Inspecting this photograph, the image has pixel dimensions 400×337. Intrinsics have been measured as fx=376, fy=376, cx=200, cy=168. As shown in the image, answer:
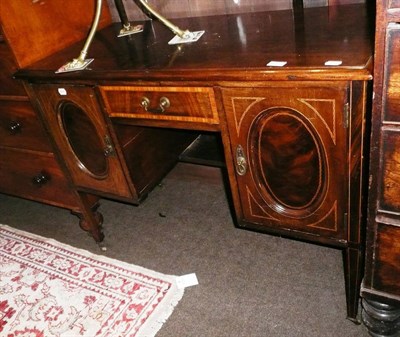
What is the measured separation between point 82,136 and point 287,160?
74 centimetres

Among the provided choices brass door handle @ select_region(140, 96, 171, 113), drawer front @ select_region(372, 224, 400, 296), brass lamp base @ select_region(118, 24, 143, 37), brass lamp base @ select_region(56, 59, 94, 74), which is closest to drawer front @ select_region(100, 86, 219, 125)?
brass door handle @ select_region(140, 96, 171, 113)

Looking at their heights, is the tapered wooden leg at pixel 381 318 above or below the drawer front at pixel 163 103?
below

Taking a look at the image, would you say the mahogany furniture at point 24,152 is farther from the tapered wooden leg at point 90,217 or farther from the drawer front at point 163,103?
the drawer front at point 163,103

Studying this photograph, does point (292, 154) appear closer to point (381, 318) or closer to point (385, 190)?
point (385, 190)

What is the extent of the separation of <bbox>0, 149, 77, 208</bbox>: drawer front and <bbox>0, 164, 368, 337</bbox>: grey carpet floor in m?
0.27

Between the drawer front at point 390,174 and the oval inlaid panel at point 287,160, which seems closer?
the drawer front at point 390,174

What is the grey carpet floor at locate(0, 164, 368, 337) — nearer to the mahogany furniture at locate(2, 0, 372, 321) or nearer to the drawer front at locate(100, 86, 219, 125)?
the mahogany furniture at locate(2, 0, 372, 321)

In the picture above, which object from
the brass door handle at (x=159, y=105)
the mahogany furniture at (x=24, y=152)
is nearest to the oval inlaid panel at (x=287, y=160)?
the brass door handle at (x=159, y=105)

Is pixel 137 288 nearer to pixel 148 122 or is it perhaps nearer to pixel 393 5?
pixel 148 122

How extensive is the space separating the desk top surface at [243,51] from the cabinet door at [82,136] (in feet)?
0.23

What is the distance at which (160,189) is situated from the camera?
78.1 inches

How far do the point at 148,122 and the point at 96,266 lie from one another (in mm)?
777

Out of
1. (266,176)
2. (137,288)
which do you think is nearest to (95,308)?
(137,288)

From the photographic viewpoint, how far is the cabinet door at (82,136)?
1.19 metres
